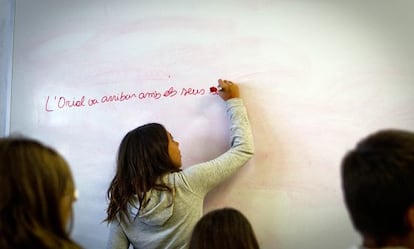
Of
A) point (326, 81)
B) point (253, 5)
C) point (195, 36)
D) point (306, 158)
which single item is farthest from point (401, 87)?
point (195, 36)

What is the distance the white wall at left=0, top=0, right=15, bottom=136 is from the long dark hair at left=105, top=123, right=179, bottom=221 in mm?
582

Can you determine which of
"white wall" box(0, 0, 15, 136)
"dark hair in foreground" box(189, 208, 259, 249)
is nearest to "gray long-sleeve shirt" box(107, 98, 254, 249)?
"dark hair in foreground" box(189, 208, 259, 249)

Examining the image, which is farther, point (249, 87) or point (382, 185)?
point (249, 87)

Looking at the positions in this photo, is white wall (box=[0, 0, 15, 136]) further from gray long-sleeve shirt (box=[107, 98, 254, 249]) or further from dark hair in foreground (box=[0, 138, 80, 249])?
dark hair in foreground (box=[0, 138, 80, 249])

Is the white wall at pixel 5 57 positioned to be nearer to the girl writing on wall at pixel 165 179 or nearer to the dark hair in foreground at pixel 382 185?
the girl writing on wall at pixel 165 179

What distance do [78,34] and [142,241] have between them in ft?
2.53

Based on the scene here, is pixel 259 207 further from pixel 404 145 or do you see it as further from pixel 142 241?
pixel 404 145

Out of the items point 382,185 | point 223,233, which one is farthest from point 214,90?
point 382,185

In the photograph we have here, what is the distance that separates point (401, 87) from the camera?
129 centimetres

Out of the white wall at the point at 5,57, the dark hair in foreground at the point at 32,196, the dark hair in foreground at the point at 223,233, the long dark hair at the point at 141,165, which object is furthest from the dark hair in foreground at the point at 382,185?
the white wall at the point at 5,57

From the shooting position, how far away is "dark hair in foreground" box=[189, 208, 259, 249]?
39.8 inches

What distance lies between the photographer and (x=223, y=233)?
3.34 feet

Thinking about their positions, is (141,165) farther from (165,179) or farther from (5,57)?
(5,57)

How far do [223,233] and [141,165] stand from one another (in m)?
0.40
